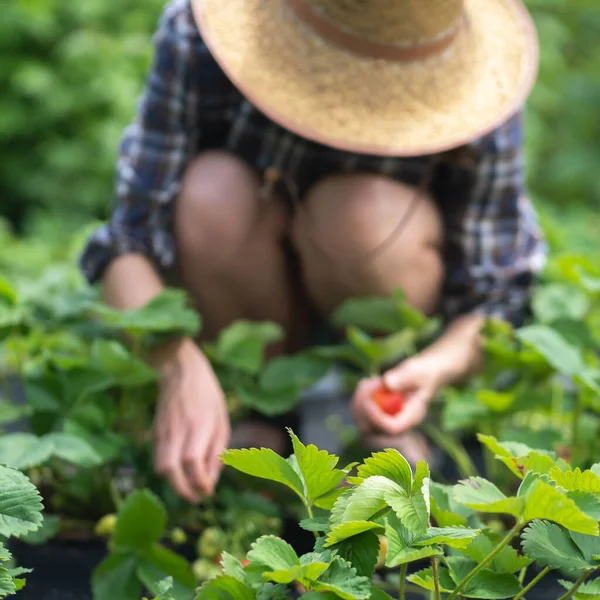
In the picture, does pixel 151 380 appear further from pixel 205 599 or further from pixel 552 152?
pixel 552 152

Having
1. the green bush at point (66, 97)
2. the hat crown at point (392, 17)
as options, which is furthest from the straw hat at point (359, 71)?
the green bush at point (66, 97)

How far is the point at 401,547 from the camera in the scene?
75 centimetres

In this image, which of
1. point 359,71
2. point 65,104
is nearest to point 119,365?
point 359,71

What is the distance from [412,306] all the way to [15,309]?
0.63 m

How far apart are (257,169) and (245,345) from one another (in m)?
0.31

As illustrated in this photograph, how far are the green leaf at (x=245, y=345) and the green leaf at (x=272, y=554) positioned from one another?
609 millimetres

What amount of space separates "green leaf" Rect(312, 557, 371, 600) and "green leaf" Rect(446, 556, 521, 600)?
0.13 meters

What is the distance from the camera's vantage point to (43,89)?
2916mm

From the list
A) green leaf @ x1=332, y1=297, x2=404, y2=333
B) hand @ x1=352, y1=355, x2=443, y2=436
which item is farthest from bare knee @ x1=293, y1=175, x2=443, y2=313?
hand @ x1=352, y1=355, x2=443, y2=436

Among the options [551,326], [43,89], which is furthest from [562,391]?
[43,89]

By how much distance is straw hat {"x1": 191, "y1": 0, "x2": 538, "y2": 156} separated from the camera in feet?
3.81

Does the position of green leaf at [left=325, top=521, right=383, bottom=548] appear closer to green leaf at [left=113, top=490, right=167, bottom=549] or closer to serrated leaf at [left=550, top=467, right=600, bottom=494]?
serrated leaf at [left=550, top=467, right=600, bottom=494]

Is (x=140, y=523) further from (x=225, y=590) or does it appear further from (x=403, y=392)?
(x=403, y=392)

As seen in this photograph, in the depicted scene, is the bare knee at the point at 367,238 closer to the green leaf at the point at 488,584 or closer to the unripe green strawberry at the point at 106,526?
the unripe green strawberry at the point at 106,526
